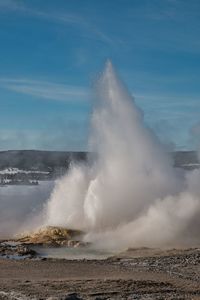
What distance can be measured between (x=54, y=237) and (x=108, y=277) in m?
10.2

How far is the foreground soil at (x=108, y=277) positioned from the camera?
1328cm

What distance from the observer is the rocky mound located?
959 inches

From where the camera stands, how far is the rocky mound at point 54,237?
2436 cm

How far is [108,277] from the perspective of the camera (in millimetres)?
15430

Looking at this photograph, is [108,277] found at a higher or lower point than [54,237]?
lower

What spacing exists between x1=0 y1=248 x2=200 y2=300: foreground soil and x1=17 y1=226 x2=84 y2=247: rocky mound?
434 centimetres

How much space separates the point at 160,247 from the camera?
22.5 m

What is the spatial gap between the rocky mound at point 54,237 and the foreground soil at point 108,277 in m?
4.34

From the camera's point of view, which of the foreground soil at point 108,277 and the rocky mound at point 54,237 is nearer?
the foreground soil at point 108,277

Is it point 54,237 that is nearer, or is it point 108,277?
point 108,277

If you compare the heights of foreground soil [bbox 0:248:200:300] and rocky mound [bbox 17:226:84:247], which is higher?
rocky mound [bbox 17:226:84:247]

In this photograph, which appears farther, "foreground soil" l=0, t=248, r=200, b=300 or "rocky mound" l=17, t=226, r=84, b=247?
"rocky mound" l=17, t=226, r=84, b=247

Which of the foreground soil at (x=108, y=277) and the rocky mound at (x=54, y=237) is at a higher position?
the rocky mound at (x=54, y=237)

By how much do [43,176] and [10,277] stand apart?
81.1 m
